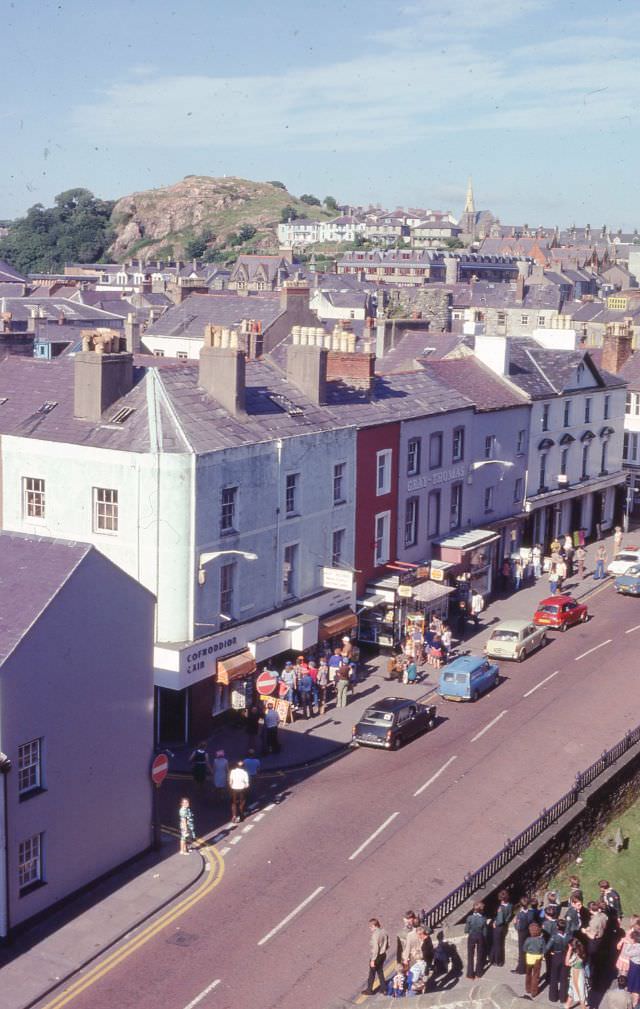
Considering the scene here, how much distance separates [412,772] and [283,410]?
13.0 meters

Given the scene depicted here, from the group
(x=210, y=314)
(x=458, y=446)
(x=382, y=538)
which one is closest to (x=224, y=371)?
(x=382, y=538)

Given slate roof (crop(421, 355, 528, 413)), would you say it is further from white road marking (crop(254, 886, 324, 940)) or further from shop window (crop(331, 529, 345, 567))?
white road marking (crop(254, 886, 324, 940))

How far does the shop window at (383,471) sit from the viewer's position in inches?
1634

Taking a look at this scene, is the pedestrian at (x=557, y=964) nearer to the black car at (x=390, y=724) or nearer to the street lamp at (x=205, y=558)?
the black car at (x=390, y=724)

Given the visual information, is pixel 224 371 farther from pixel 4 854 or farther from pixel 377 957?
pixel 377 957

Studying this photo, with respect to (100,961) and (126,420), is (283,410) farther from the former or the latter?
(100,961)

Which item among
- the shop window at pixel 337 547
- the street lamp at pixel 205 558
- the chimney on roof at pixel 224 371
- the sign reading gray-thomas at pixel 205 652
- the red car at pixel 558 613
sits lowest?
the red car at pixel 558 613

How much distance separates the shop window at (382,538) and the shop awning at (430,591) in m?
1.63

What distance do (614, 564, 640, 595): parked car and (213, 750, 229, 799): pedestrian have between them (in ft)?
84.1

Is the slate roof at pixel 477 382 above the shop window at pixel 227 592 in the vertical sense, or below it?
above

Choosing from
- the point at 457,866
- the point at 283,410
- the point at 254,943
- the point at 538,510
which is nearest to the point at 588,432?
the point at 538,510

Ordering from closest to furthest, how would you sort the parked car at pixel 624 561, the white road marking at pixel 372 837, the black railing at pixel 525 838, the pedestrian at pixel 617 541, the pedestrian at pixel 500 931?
the pedestrian at pixel 500 931
the black railing at pixel 525 838
the white road marking at pixel 372 837
the parked car at pixel 624 561
the pedestrian at pixel 617 541

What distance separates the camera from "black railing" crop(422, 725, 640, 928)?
73.9 ft

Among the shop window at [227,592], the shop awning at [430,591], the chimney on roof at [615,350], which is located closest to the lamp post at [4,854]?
the shop window at [227,592]
